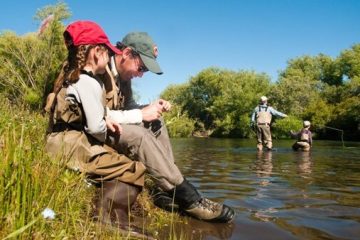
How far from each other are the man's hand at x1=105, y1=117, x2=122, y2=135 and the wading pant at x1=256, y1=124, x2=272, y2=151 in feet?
47.8

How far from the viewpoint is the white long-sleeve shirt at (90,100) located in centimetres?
324

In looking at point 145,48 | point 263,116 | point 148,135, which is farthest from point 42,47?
point 148,135

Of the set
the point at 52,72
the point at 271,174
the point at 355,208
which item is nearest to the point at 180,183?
the point at 355,208

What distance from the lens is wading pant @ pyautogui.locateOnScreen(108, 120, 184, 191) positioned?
3699mm

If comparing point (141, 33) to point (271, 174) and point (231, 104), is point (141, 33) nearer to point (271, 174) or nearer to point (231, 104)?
point (271, 174)

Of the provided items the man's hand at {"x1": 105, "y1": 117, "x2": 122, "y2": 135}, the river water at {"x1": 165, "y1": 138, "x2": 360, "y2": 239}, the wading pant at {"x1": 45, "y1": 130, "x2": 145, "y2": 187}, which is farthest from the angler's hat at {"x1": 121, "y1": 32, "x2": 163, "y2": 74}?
the river water at {"x1": 165, "y1": 138, "x2": 360, "y2": 239}

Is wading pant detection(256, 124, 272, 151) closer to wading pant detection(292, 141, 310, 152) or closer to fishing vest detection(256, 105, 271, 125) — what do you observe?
fishing vest detection(256, 105, 271, 125)

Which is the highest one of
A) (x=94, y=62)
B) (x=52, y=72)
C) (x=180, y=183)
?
(x=52, y=72)

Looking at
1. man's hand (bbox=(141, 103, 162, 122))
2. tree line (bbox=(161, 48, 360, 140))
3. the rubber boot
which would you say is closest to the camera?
the rubber boot

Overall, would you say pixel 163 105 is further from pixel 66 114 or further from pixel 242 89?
pixel 242 89

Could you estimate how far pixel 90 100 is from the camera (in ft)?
10.7

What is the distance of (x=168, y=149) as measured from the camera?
4.23 m

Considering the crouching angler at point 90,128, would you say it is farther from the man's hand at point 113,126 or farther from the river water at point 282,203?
the river water at point 282,203

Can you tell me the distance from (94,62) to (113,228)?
4.59ft
